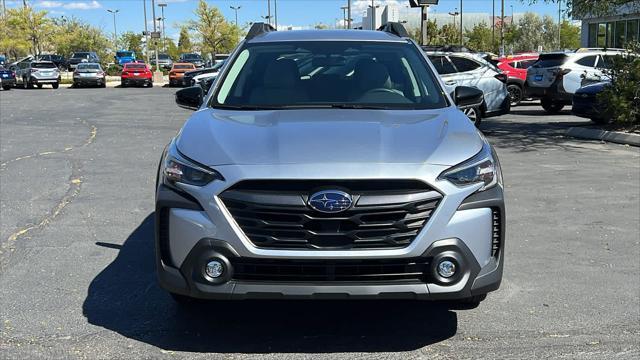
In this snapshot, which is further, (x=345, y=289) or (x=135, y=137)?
(x=135, y=137)

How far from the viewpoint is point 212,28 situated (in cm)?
7244

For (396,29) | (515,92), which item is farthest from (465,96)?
(515,92)

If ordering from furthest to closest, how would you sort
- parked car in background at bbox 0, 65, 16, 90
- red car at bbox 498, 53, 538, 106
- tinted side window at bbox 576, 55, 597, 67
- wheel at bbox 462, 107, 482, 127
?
parked car in background at bbox 0, 65, 16, 90 < red car at bbox 498, 53, 538, 106 < tinted side window at bbox 576, 55, 597, 67 < wheel at bbox 462, 107, 482, 127

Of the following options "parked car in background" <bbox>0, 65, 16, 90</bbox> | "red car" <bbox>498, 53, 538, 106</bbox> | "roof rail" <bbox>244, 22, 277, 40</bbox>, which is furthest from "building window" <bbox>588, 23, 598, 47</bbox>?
"roof rail" <bbox>244, 22, 277, 40</bbox>

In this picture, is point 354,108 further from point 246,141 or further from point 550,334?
point 550,334

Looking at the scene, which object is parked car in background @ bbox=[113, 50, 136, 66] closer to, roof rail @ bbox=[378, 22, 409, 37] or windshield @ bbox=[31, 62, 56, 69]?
windshield @ bbox=[31, 62, 56, 69]

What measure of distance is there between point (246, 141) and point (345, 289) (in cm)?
95

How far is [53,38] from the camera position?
68.6 metres

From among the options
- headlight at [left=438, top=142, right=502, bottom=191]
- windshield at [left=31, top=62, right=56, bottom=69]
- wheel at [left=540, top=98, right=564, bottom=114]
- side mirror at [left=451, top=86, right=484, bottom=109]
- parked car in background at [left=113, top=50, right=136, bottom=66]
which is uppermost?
parked car in background at [left=113, top=50, right=136, bottom=66]

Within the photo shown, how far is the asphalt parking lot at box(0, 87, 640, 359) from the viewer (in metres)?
3.89

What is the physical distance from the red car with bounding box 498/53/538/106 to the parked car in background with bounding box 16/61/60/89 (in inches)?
1084

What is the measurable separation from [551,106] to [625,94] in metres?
6.01

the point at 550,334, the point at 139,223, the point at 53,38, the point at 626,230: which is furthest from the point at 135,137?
the point at 53,38

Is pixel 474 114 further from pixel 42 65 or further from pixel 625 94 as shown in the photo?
pixel 42 65
